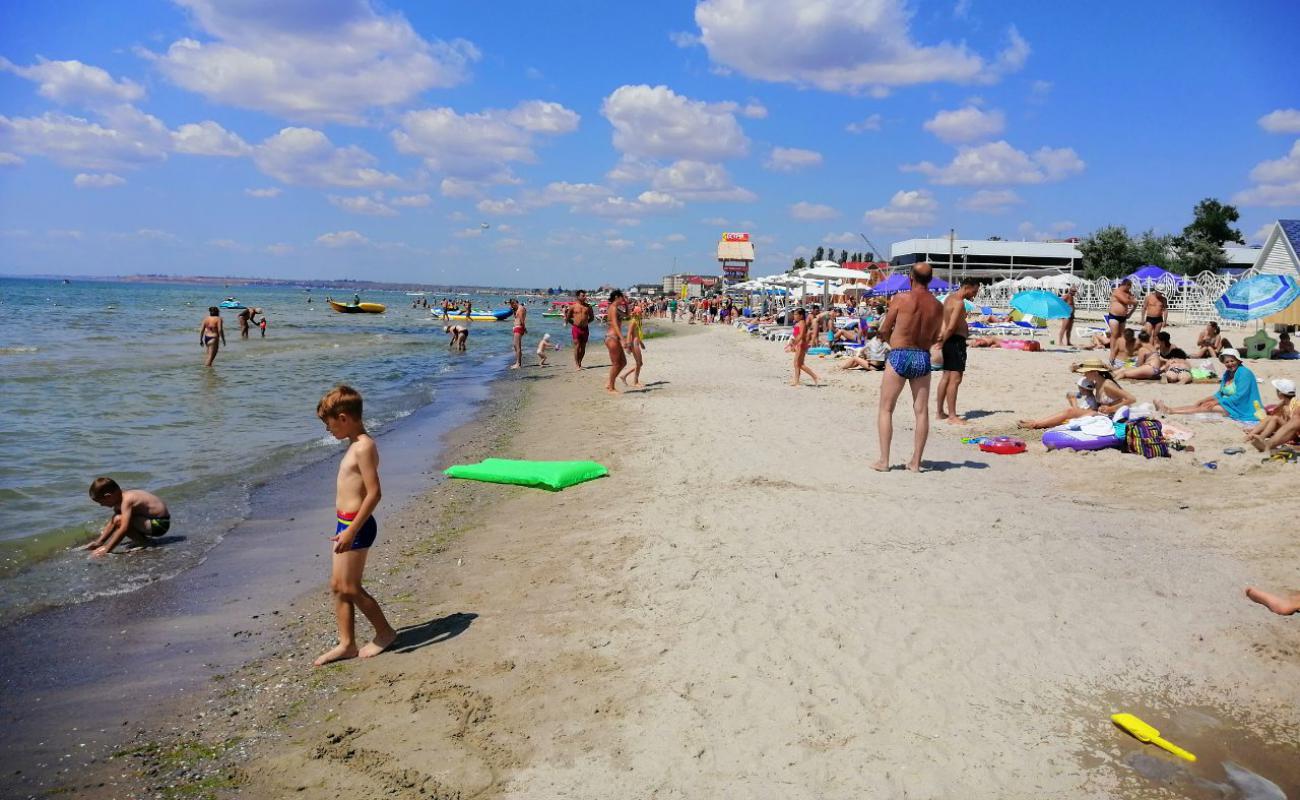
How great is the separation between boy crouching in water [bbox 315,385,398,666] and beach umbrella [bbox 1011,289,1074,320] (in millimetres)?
15530

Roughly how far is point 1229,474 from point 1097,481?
3.87ft

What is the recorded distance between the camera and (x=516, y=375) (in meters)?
19.9

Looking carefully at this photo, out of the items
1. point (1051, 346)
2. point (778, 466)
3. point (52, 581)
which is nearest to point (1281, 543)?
point (778, 466)

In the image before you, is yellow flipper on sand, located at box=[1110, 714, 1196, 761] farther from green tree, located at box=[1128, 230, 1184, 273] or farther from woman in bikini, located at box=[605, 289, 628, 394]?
green tree, located at box=[1128, 230, 1184, 273]

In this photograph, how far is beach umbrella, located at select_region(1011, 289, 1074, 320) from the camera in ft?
55.1

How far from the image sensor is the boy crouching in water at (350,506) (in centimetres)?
390

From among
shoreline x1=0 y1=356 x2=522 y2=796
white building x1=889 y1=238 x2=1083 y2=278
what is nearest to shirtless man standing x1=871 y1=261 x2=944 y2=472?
shoreline x1=0 y1=356 x2=522 y2=796

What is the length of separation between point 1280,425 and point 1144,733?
644 cm

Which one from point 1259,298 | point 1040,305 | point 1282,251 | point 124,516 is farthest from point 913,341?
point 1282,251

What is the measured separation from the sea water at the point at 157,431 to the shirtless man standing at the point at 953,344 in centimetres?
751

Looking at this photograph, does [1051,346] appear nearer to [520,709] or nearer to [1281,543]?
[1281,543]

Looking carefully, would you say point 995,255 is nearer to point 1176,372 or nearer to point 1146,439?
point 1176,372

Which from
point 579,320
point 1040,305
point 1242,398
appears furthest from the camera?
point 579,320

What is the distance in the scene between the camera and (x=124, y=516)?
6094 millimetres
